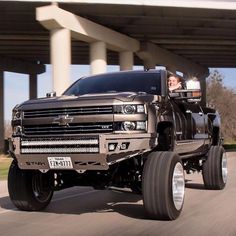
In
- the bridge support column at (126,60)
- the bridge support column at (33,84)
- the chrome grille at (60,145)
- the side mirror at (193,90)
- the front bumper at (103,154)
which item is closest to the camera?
the front bumper at (103,154)

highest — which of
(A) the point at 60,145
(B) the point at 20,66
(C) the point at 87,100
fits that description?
(B) the point at 20,66

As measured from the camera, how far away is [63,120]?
26.7 feet

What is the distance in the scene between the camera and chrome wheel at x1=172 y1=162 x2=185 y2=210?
27.7 ft

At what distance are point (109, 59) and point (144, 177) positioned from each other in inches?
1731

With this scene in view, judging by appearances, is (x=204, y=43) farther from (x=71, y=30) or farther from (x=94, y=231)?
(x=94, y=231)

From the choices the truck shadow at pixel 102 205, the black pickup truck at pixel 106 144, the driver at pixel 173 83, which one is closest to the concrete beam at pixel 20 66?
the truck shadow at pixel 102 205

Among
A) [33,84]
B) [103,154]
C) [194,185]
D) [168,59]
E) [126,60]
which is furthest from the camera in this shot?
[33,84]

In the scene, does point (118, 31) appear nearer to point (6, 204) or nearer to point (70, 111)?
point (6, 204)

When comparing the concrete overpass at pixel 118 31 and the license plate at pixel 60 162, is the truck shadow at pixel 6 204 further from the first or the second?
the concrete overpass at pixel 118 31

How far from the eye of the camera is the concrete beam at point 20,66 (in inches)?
2131

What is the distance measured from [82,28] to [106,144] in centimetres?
2478

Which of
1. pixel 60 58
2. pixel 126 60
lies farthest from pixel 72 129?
pixel 126 60

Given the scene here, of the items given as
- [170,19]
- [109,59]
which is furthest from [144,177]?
[109,59]

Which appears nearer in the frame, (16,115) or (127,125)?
(127,125)
